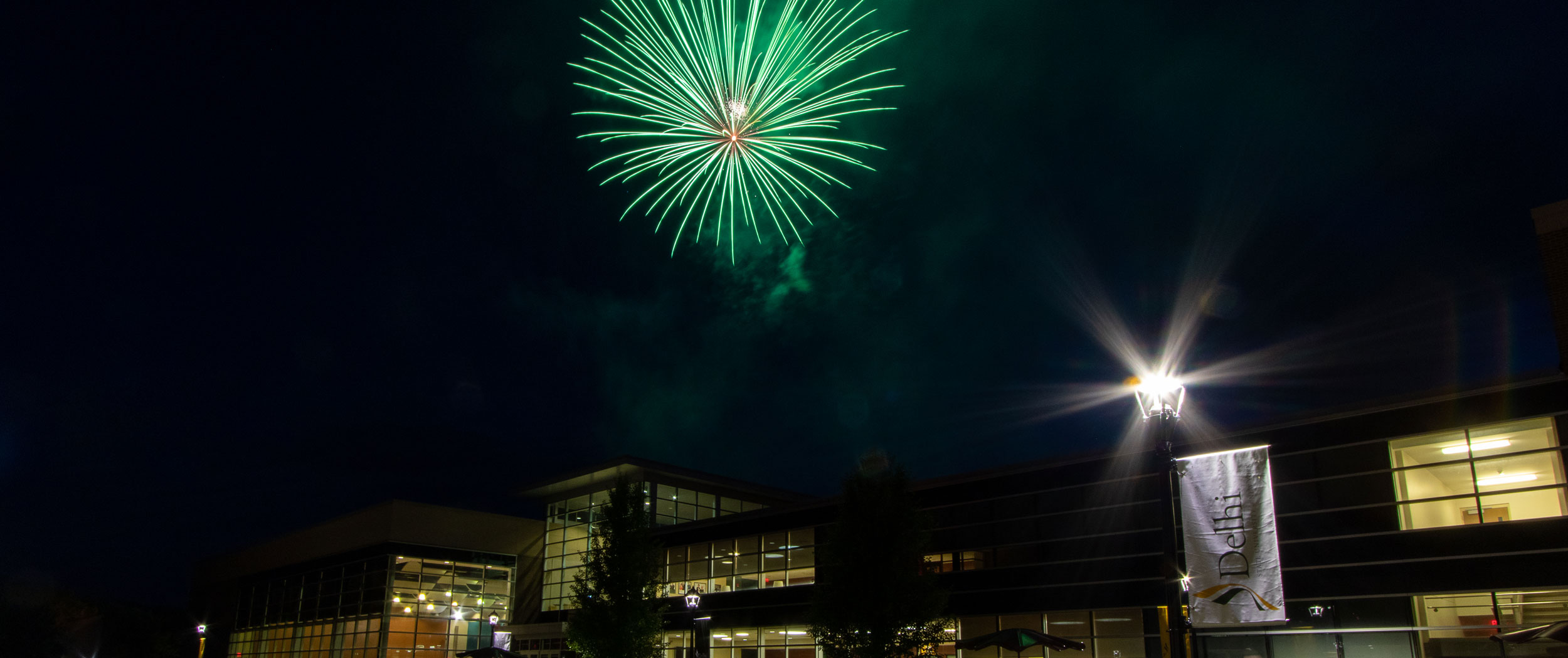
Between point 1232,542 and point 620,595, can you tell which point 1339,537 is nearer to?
point 1232,542

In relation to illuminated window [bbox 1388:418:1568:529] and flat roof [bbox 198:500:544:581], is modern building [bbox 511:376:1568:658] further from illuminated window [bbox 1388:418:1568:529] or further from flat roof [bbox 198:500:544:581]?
flat roof [bbox 198:500:544:581]

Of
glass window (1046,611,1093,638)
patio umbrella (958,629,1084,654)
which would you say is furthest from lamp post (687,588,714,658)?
glass window (1046,611,1093,638)

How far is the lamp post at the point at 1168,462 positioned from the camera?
527 inches

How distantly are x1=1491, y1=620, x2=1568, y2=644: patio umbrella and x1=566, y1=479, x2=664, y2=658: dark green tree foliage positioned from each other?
2451cm

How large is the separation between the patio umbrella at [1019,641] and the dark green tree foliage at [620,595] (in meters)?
12.7

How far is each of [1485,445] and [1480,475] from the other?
0.70 meters

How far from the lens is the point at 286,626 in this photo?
5741 cm

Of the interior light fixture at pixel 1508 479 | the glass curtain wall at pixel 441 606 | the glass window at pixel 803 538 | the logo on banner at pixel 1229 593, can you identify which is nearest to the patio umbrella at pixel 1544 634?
the logo on banner at pixel 1229 593

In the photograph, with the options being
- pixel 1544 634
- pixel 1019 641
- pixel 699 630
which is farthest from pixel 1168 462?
pixel 699 630

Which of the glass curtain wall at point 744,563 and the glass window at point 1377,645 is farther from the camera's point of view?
the glass curtain wall at point 744,563

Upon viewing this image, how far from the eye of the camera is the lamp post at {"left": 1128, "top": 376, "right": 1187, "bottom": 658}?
1338 centimetres

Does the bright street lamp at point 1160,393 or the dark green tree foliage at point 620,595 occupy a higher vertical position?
the bright street lamp at point 1160,393

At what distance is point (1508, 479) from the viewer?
21.5 metres

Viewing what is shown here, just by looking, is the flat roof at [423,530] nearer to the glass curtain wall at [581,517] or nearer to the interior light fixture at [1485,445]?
the glass curtain wall at [581,517]
